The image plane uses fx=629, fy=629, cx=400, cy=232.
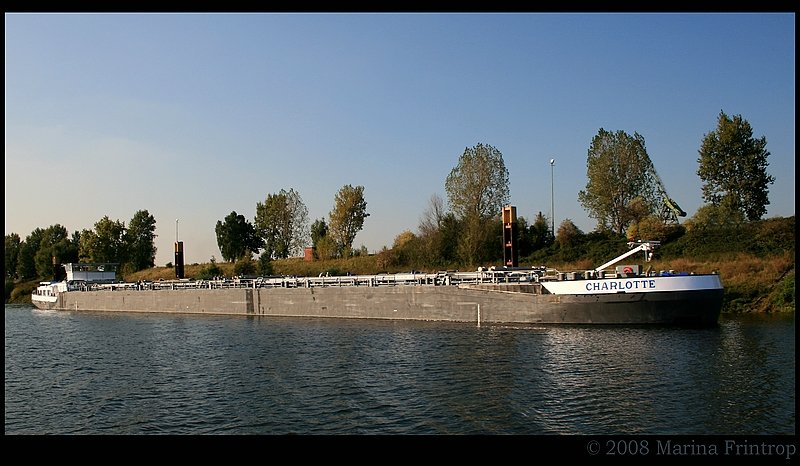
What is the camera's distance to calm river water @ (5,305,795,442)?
57.4ft

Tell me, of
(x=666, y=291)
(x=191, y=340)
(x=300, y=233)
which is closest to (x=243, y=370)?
(x=191, y=340)

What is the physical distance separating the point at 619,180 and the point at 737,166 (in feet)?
37.9

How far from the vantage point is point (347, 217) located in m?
87.6

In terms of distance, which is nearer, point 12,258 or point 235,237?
point 235,237

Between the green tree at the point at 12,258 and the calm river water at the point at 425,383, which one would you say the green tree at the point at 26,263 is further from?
the calm river water at the point at 425,383

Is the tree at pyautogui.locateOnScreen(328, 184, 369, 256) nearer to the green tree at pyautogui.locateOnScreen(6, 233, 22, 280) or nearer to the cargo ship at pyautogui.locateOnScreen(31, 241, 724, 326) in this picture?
the cargo ship at pyautogui.locateOnScreen(31, 241, 724, 326)

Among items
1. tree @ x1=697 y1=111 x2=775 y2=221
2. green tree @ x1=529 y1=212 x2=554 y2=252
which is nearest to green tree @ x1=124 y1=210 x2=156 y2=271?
green tree @ x1=529 y1=212 x2=554 y2=252

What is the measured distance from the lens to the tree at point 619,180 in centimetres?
6925

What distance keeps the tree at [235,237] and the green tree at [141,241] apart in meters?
15.3

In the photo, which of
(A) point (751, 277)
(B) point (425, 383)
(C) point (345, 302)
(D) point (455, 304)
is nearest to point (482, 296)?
(D) point (455, 304)

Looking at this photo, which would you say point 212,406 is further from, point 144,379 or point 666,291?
point 666,291

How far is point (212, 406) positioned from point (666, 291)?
24.1 m

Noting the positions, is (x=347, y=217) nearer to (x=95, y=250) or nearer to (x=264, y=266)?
(x=264, y=266)
